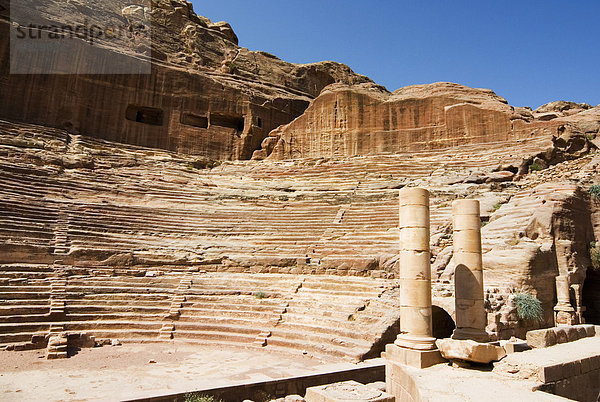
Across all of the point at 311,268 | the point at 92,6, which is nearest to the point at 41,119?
the point at 92,6

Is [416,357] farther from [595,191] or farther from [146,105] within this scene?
[146,105]

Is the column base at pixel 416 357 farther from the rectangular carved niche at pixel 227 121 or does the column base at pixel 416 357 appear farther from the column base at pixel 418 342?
the rectangular carved niche at pixel 227 121

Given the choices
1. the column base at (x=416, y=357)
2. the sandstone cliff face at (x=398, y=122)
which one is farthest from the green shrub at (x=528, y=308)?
the sandstone cliff face at (x=398, y=122)

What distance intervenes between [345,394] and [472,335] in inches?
124

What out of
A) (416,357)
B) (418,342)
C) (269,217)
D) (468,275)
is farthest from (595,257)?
(269,217)

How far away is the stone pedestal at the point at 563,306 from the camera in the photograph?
11398 mm

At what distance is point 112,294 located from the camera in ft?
41.3

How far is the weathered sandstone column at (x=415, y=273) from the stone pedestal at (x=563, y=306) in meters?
5.75

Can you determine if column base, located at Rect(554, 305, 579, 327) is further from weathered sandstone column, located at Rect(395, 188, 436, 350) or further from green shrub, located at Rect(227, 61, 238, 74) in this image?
green shrub, located at Rect(227, 61, 238, 74)

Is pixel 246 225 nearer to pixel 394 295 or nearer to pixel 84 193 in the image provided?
pixel 84 193

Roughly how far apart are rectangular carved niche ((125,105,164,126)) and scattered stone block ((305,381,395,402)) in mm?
23688

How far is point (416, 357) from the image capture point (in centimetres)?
754

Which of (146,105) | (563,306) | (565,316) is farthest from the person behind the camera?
(146,105)

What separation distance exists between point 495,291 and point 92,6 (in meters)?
32.4
